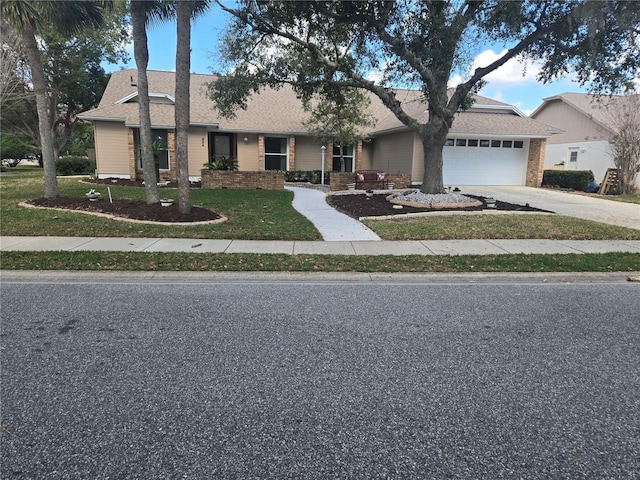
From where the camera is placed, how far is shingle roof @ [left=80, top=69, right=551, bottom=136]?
65.3 ft

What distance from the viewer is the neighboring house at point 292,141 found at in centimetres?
2000

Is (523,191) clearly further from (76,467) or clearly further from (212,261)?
(76,467)

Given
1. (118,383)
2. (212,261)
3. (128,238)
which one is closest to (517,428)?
(118,383)

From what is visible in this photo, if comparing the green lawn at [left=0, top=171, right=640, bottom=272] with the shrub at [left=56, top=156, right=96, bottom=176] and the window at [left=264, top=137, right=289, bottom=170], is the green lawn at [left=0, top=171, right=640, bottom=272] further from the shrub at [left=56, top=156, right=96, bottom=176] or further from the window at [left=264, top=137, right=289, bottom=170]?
the shrub at [left=56, top=156, right=96, bottom=176]

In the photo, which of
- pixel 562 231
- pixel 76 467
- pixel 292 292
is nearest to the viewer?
pixel 76 467

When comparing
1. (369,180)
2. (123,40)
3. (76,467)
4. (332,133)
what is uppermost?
(123,40)

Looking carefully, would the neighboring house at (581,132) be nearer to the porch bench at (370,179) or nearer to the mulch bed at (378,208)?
the porch bench at (370,179)

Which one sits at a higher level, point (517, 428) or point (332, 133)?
point (332, 133)

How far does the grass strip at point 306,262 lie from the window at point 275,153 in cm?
1640

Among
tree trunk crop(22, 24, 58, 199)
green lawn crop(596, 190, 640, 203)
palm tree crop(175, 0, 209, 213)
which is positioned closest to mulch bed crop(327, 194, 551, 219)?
palm tree crop(175, 0, 209, 213)

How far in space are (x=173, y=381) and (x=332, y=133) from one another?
60.8 feet

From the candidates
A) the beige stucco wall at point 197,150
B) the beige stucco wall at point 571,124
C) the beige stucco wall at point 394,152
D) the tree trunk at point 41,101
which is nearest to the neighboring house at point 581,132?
the beige stucco wall at point 571,124

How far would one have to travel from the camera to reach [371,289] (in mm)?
5820

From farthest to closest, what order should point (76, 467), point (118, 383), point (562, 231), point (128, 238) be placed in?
point (562, 231) → point (128, 238) → point (118, 383) → point (76, 467)
